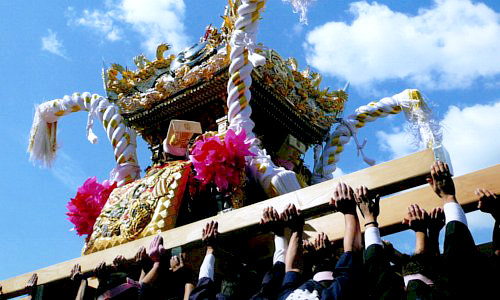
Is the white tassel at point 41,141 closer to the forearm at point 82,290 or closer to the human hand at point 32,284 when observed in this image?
the human hand at point 32,284

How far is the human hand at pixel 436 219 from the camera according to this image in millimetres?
2098

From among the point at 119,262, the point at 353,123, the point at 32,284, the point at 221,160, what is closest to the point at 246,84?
the point at 221,160

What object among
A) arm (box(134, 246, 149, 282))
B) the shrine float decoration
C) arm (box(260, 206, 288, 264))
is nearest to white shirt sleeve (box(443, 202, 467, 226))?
arm (box(260, 206, 288, 264))

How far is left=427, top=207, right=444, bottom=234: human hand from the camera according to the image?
6.88 ft

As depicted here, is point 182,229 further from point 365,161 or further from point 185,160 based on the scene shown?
point 365,161

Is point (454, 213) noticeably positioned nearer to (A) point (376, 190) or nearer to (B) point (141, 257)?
(A) point (376, 190)

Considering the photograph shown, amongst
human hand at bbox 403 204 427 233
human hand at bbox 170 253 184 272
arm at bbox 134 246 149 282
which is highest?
arm at bbox 134 246 149 282

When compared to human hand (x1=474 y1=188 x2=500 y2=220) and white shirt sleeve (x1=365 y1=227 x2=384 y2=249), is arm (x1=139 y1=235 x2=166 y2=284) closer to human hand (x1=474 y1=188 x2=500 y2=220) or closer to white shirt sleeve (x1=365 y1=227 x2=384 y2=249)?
white shirt sleeve (x1=365 y1=227 x2=384 y2=249)

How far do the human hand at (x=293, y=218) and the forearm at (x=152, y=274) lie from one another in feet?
2.18

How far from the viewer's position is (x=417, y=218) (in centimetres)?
214

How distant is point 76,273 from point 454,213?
198cm

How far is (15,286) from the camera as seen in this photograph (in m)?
3.25

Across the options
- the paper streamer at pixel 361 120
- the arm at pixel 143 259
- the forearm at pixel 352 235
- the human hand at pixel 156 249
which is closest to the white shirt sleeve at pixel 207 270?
the human hand at pixel 156 249

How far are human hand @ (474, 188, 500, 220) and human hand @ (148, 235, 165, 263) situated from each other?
141 cm
